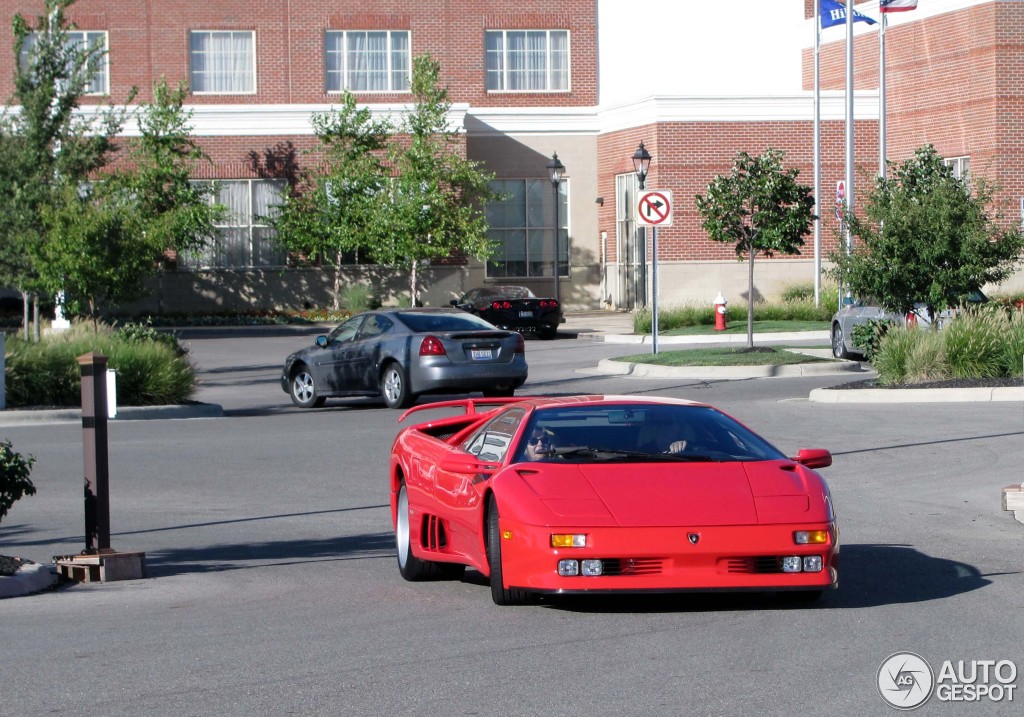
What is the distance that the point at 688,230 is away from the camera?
150ft

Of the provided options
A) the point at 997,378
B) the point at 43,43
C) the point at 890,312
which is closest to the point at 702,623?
the point at 997,378

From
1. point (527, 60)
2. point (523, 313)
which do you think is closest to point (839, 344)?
point (523, 313)

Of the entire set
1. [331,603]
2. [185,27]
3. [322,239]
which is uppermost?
[185,27]

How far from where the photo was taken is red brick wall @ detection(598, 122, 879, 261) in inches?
1769

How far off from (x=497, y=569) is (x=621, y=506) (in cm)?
78

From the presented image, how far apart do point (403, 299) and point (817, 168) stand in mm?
13494

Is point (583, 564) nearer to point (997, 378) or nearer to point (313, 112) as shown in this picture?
point (997, 378)

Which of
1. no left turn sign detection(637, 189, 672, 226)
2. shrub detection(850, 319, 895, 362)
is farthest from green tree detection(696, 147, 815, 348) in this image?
shrub detection(850, 319, 895, 362)

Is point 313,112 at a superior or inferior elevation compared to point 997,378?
superior

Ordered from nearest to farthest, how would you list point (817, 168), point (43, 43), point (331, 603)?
point (331, 603) < point (43, 43) < point (817, 168)

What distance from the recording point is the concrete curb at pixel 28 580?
9242 millimetres

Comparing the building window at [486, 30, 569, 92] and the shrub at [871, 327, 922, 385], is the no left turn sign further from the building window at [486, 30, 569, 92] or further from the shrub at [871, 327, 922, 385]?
the building window at [486, 30, 569, 92]

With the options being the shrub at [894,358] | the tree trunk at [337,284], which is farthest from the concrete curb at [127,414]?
the tree trunk at [337,284]

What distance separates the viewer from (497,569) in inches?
323
